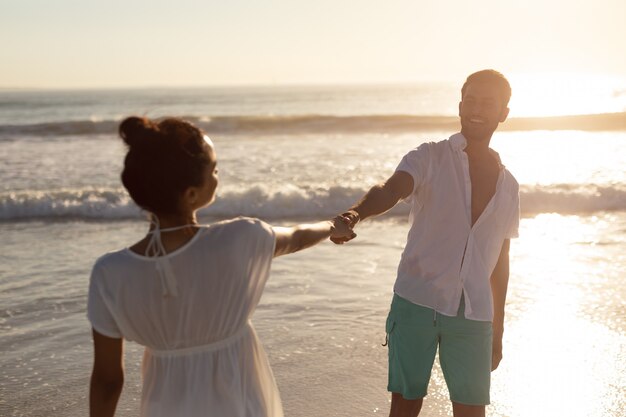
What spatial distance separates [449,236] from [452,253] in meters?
0.07

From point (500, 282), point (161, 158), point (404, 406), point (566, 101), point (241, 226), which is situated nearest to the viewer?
point (161, 158)

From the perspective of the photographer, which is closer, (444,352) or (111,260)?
(111,260)

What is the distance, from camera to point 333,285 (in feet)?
23.5

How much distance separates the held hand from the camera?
269cm

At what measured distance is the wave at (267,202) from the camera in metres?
12.0

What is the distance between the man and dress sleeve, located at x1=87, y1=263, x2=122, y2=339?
129cm

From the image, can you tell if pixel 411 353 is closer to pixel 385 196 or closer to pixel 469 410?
pixel 469 410

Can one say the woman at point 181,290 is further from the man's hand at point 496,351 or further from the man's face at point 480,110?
the man's hand at point 496,351

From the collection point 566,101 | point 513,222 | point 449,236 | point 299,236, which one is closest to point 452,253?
point 449,236

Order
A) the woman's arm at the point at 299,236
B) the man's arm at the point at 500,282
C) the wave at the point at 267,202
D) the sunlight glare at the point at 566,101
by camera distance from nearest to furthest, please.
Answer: the woman's arm at the point at 299,236, the man's arm at the point at 500,282, the wave at the point at 267,202, the sunlight glare at the point at 566,101

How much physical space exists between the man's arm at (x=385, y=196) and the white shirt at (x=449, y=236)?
0.12 ft

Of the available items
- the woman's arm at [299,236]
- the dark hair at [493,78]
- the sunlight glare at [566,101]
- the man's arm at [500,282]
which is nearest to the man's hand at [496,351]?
the man's arm at [500,282]

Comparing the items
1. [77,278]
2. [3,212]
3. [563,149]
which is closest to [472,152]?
[77,278]

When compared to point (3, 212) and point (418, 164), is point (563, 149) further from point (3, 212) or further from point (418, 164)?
point (418, 164)
